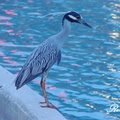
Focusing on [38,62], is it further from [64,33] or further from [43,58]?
[64,33]

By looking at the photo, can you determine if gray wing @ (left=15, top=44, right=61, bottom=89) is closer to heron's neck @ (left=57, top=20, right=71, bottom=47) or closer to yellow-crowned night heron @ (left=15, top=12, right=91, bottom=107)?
yellow-crowned night heron @ (left=15, top=12, right=91, bottom=107)

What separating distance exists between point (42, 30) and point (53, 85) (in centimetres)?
369

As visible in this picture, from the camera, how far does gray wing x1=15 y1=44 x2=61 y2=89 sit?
231 inches

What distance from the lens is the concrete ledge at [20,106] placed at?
571 centimetres

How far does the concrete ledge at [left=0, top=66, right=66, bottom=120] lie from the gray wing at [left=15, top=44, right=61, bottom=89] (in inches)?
11.5

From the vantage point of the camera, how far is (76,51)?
1095 cm

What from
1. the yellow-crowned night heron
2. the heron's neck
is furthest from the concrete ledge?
the heron's neck

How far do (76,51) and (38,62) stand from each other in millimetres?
5004

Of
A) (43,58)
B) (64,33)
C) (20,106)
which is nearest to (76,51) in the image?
(64,33)

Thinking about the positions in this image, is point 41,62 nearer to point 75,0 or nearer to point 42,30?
point 42,30

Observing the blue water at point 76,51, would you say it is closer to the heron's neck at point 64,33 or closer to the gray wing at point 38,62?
the heron's neck at point 64,33

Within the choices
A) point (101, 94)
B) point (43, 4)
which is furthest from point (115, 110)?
point (43, 4)

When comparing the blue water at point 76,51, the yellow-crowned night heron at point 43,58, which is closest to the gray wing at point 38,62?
the yellow-crowned night heron at point 43,58

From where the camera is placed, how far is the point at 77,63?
33.7 feet
